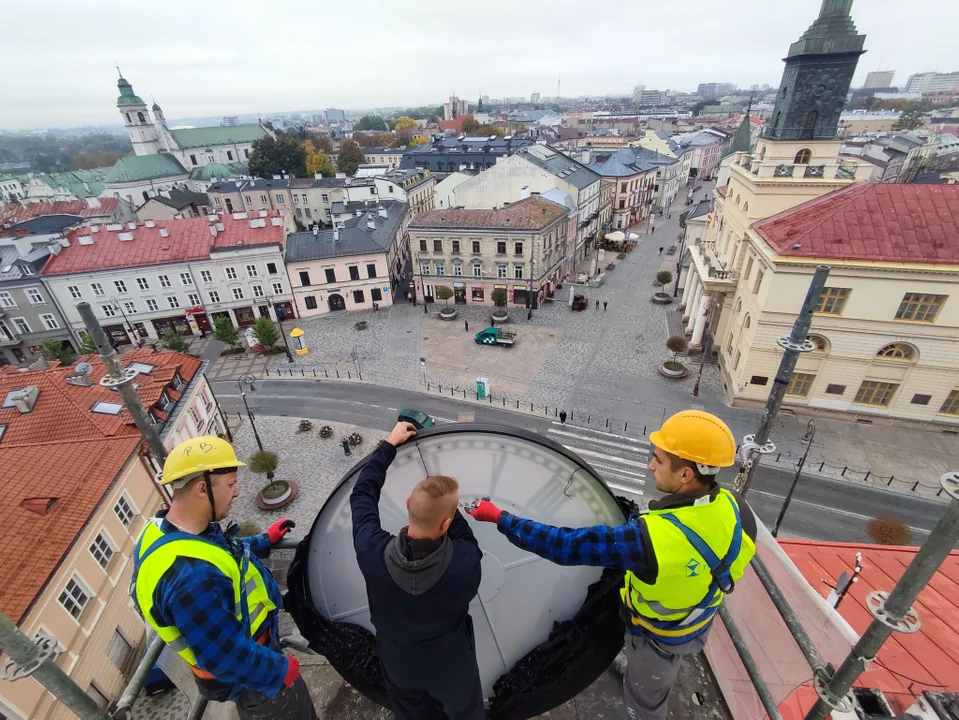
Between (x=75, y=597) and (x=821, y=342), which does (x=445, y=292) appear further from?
(x=75, y=597)

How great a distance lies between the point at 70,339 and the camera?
37.3 metres

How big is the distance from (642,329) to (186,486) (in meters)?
36.6

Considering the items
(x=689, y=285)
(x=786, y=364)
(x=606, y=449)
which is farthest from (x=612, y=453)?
(x=689, y=285)

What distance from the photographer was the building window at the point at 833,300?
22.2 meters

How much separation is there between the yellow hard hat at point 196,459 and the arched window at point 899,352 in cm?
2930

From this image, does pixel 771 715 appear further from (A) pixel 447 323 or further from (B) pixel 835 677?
(A) pixel 447 323

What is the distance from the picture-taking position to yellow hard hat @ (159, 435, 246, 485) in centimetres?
362

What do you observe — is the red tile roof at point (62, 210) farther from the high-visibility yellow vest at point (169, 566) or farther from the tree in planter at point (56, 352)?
the high-visibility yellow vest at point (169, 566)

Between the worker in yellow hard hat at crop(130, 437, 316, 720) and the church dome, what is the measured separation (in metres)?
122

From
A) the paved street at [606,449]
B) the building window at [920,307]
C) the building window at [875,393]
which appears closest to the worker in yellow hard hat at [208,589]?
the paved street at [606,449]

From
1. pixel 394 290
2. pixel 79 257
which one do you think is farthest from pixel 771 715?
pixel 79 257

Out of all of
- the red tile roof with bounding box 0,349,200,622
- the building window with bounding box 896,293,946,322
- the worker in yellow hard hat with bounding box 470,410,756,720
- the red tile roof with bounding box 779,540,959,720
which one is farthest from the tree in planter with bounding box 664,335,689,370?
the red tile roof with bounding box 0,349,200,622

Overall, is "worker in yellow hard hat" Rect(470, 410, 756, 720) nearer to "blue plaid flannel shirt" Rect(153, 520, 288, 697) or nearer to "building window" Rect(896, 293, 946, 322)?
"blue plaid flannel shirt" Rect(153, 520, 288, 697)

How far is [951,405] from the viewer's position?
23562 millimetres
